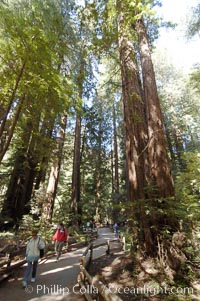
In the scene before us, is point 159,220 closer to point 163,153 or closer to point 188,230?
point 188,230

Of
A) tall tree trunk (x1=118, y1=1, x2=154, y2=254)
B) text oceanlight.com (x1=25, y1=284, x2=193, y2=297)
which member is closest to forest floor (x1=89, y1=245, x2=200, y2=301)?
text oceanlight.com (x1=25, y1=284, x2=193, y2=297)

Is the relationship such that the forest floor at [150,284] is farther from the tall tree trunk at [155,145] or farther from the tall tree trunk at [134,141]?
the tall tree trunk at [155,145]

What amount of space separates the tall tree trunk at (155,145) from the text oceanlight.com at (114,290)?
2.20m

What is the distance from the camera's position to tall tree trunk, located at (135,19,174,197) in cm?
622

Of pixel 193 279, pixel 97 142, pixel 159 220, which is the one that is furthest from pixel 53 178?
pixel 97 142

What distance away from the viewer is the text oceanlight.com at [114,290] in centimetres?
502

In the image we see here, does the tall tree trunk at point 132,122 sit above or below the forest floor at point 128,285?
above

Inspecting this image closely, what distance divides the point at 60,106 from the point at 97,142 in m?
19.8

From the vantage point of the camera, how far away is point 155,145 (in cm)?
671

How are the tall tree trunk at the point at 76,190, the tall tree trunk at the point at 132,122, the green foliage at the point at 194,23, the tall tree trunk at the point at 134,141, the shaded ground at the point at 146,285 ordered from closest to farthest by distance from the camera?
Result: the shaded ground at the point at 146,285
the tall tree trunk at the point at 134,141
the tall tree trunk at the point at 132,122
the green foliage at the point at 194,23
the tall tree trunk at the point at 76,190

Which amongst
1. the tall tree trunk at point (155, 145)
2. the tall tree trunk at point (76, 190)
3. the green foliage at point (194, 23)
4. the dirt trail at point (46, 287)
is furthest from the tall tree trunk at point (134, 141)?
the tall tree trunk at point (76, 190)

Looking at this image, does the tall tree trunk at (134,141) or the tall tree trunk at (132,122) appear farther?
the tall tree trunk at (132,122)

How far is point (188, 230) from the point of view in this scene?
19.9 ft

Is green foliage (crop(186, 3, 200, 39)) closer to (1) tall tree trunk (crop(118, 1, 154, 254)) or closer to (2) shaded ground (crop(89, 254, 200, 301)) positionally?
(1) tall tree trunk (crop(118, 1, 154, 254))
